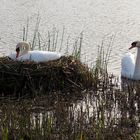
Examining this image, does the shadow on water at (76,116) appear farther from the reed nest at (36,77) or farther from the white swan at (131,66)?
the white swan at (131,66)

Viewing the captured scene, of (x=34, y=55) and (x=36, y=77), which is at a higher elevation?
(x=34, y=55)

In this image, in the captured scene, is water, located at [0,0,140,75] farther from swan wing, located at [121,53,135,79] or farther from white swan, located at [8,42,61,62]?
white swan, located at [8,42,61,62]

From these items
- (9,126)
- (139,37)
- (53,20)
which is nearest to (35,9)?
(53,20)

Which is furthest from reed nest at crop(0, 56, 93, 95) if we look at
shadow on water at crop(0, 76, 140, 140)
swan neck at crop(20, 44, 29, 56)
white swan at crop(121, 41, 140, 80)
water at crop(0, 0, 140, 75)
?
water at crop(0, 0, 140, 75)

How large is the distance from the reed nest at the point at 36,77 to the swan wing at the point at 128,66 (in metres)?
1.97

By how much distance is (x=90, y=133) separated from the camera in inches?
267

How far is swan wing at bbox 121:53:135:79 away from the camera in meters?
11.4

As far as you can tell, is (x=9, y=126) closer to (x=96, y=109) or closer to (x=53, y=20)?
(x=96, y=109)

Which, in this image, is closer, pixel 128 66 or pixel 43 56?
pixel 43 56

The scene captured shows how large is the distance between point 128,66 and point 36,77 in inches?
116

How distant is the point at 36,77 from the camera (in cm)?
941

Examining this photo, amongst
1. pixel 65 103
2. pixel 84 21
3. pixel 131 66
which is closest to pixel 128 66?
pixel 131 66

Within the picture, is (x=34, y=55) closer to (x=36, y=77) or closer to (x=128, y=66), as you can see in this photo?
(x=36, y=77)

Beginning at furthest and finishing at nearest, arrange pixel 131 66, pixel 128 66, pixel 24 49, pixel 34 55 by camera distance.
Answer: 1. pixel 131 66
2. pixel 128 66
3. pixel 24 49
4. pixel 34 55
